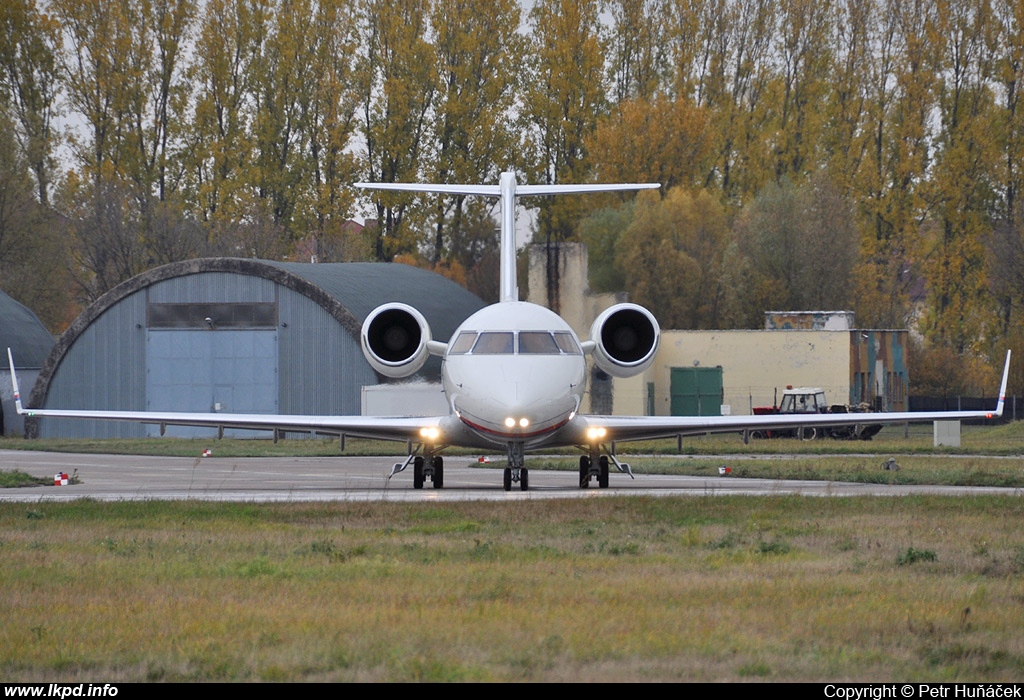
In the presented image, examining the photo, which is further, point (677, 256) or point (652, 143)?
point (652, 143)

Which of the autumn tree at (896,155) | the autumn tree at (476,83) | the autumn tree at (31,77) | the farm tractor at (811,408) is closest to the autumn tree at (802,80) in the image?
the autumn tree at (896,155)

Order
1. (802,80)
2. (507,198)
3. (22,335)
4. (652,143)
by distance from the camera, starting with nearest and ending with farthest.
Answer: (507,198)
(22,335)
(652,143)
(802,80)

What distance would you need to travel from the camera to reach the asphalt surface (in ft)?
69.3

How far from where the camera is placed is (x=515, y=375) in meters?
21.2

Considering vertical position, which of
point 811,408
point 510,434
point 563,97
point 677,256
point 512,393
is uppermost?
point 563,97

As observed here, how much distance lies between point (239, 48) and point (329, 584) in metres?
55.4

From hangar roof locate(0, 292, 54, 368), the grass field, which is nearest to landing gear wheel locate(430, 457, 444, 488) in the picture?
the grass field

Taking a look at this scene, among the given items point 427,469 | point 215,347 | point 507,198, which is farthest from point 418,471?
point 215,347

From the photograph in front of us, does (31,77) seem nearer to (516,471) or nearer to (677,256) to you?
(677,256)

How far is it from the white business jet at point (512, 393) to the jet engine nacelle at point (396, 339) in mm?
16

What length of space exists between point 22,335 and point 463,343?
114ft

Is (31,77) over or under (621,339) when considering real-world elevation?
over

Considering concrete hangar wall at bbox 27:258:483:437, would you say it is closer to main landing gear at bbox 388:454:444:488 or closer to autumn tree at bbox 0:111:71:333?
autumn tree at bbox 0:111:71:333

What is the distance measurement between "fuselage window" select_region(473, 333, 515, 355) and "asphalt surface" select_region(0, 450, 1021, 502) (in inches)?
82.1
